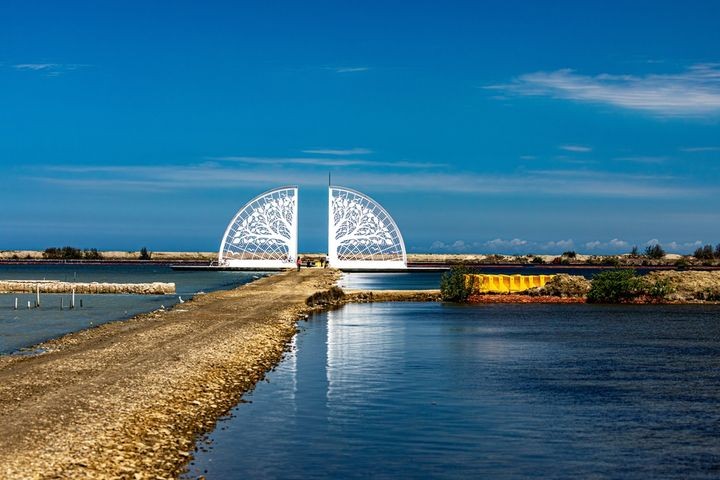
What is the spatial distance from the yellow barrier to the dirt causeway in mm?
19157

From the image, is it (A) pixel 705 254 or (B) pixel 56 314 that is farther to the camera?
(A) pixel 705 254

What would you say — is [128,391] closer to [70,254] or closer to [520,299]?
[520,299]

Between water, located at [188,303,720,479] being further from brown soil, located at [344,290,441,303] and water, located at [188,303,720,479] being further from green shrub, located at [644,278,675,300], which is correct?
brown soil, located at [344,290,441,303]

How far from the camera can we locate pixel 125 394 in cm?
1562

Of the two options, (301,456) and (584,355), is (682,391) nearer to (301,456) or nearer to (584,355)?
(584,355)

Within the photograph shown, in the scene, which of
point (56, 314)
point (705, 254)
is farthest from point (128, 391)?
point (705, 254)

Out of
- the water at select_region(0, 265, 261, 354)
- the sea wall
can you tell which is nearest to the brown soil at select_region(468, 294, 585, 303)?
the water at select_region(0, 265, 261, 354)

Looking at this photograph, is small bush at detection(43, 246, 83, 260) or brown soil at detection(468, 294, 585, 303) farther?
small bush at detection(43, 246, 83, 260)

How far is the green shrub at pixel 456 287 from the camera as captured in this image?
4597 centimetres

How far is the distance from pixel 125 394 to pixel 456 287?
31799mm

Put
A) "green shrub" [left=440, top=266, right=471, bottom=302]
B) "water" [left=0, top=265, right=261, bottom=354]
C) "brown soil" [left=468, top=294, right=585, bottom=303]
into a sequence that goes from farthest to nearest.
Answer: "green shrub" [left=440, top=266, right=471, bottom=302], "brown soil" [left=468, top=294, right=585, bottom=303], "water" [left=0, top=265, right=261, bottom=354]

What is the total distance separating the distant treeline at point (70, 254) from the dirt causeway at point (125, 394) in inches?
5400

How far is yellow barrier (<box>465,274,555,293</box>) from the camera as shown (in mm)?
47500

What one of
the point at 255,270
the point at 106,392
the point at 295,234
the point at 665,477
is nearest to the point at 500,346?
the point at 106,392
